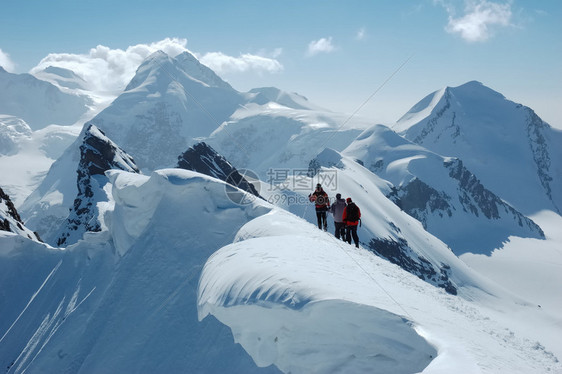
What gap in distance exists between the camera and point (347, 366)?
802 cm

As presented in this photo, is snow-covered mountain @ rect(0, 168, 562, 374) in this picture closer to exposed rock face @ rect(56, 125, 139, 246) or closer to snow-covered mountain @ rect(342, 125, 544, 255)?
exposed rock face @ rect(56, 125, 139, 246)

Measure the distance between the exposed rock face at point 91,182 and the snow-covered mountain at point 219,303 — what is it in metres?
19.2

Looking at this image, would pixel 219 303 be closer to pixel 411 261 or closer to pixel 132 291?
pixel 132 291

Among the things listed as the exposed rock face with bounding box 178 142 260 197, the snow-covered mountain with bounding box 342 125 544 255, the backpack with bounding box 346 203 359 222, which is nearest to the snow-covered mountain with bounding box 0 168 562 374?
the backpack with bounding box 346 203 359 222

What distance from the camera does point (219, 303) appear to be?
→ 8898 mm

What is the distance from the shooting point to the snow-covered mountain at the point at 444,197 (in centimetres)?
15888

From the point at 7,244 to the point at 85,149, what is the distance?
33.5 metres

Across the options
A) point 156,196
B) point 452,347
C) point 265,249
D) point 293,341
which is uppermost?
point 452,347

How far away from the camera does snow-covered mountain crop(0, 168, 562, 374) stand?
7.96 meters

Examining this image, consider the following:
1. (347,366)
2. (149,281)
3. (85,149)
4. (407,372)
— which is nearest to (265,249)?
(347,366)

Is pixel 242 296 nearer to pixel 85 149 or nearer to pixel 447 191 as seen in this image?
pixel 85 149

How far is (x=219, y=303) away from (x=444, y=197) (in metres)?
174

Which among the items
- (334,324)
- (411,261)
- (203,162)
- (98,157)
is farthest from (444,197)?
(334,324)

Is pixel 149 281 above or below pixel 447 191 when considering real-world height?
below
